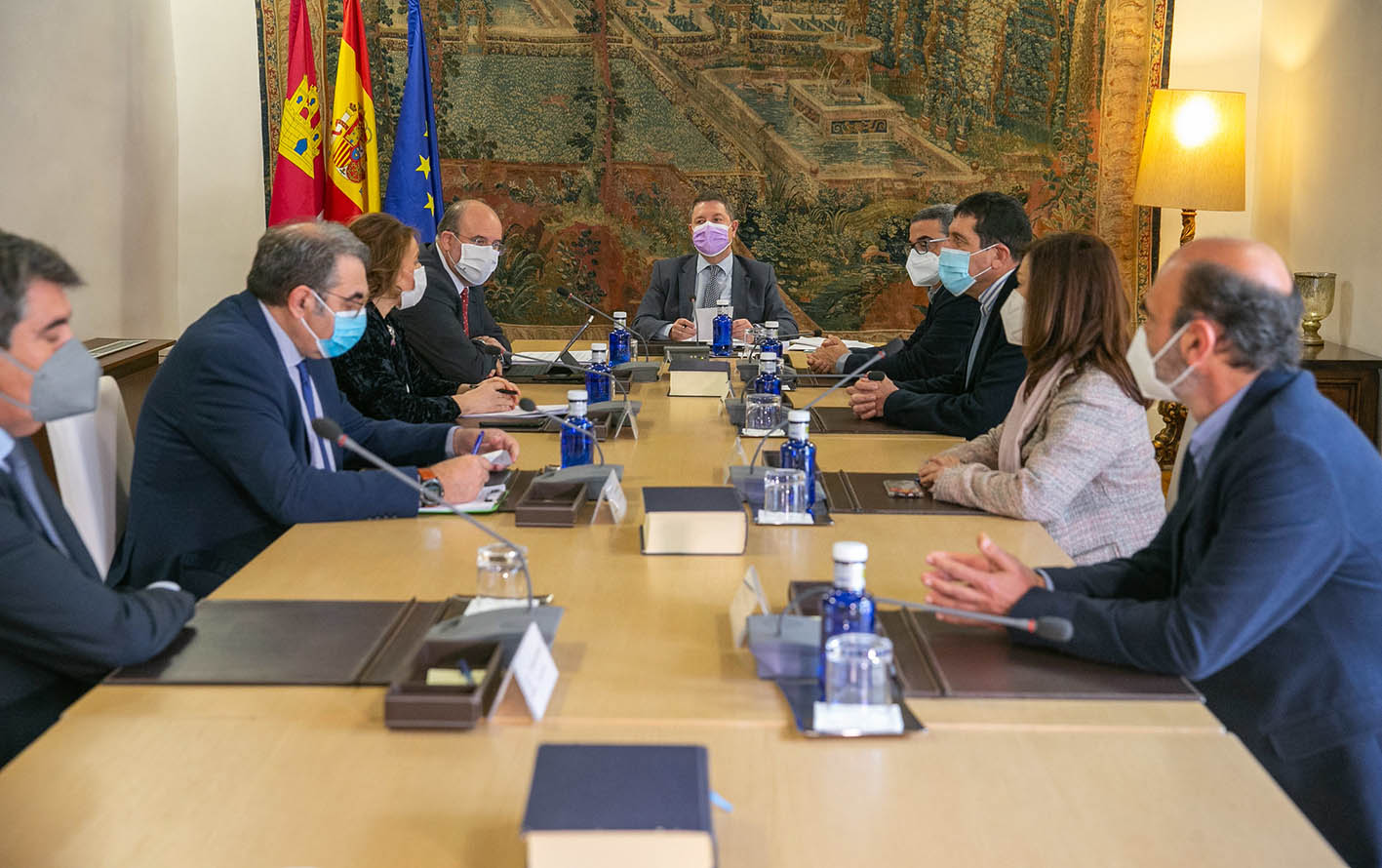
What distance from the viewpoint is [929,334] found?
459cm

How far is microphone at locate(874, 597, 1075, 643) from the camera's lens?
66.2 inches

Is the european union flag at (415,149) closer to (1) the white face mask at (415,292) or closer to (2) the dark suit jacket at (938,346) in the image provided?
(1) the white face mask at (415,292)

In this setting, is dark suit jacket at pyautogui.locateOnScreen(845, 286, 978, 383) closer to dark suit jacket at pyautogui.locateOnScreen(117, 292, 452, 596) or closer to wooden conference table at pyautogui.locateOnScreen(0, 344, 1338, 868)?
dark suit jacket at pyautogui.locateOnScreen(117, 292, 452, 596)

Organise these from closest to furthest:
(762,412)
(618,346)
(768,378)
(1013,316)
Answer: (1013,316), (762,412), (768,378), (618,346)

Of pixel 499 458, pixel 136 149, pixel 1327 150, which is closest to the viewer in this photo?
pixel 499 458

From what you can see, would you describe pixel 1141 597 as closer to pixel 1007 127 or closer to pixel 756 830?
pixel 756 830

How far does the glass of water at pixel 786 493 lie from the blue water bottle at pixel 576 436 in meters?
0.54

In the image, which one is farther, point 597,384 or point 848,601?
point 597,384

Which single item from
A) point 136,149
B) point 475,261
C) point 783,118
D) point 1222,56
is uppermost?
point 1222,56

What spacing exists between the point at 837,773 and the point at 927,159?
18.9ft

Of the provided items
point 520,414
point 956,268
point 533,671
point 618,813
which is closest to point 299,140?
point 520,414

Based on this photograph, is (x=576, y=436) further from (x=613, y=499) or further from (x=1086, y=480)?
(x=1086, y=480)

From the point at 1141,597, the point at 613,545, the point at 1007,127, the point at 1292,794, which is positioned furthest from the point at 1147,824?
the point at 1007,127

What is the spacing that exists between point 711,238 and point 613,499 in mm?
3359
